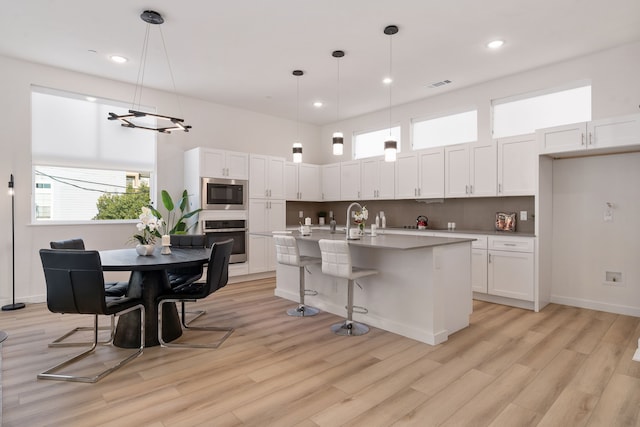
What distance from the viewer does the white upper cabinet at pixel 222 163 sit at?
5.50 meters

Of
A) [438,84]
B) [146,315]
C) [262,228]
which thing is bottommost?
[146,315]

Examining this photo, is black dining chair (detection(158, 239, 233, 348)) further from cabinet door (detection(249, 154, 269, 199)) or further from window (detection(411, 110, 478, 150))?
window (detection(411, 110, 478, 150))

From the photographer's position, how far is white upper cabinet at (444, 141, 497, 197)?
4781 mm

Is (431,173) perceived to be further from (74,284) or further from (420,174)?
(74,284)

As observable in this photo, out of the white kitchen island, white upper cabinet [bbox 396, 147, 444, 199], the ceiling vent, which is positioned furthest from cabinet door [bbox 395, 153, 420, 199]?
the white kitchen island

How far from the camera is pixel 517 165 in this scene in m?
4.50

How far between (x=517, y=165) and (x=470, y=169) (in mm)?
632

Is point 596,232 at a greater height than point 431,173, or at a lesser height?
lesser

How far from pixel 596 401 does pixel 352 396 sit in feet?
5.07

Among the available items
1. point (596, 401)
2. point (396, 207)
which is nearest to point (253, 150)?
point (396, 207)

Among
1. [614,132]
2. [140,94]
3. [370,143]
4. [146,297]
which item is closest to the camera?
[146,297]

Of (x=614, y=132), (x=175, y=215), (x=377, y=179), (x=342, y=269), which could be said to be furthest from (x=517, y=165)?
(x=175, y=215)

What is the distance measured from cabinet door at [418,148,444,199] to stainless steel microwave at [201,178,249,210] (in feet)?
9.54

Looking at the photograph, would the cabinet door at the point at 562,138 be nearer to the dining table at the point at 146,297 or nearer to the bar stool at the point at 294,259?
the bar stool at the point at 294,259
